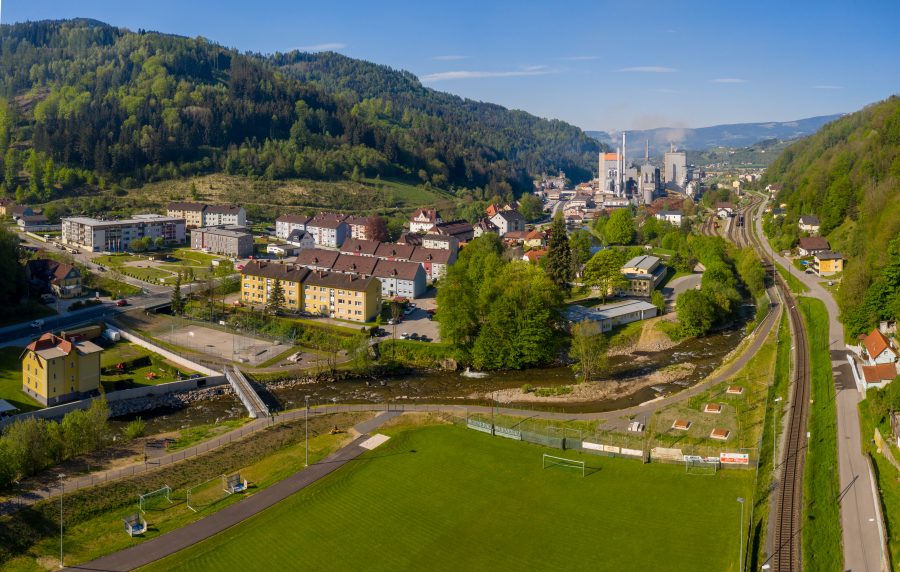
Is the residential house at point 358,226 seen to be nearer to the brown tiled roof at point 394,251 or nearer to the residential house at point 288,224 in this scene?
the residential house at point 288,224

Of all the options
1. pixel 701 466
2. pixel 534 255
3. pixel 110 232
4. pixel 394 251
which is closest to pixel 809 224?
pixel 534 255

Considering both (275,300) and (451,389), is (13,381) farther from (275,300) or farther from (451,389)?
(451,389)

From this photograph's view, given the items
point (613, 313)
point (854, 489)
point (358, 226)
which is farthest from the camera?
point (358, 226)

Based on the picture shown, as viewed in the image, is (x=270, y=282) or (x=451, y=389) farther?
(x=270, y=282)

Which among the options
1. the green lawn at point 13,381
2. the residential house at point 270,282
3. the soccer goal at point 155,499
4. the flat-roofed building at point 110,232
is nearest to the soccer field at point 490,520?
the soccer goal at point 155,499

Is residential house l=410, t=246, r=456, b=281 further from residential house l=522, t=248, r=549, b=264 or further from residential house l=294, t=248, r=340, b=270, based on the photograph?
residential house l=522, t=248, r=549, b=264

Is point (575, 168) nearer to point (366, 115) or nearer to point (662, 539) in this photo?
point (366, 115)
